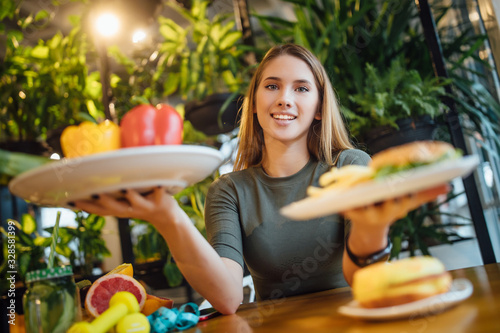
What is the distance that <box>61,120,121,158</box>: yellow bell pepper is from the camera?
61cm

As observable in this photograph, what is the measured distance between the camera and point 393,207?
478 millimetres

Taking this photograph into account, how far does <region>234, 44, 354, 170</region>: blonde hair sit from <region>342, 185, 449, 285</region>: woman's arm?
25.4 inches

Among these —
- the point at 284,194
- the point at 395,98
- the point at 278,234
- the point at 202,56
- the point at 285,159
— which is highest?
Result: the point at 202,56

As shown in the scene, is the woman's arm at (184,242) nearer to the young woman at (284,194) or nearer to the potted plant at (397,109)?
the young woman at (284,194)

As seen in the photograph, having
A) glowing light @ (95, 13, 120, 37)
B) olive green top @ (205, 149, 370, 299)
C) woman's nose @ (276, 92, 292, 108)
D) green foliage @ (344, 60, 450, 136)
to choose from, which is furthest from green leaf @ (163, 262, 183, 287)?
woman's nose @ (276, 92, 292, 108)

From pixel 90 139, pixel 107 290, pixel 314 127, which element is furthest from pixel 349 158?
pixel 90 139

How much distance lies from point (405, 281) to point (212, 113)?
188 cm

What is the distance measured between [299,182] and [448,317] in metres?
0.75

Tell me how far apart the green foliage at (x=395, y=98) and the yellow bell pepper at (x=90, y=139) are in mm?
1256

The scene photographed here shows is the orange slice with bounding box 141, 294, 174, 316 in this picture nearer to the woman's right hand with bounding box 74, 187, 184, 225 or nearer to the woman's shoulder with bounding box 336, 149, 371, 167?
the woman's right hand with bounding box 74, 187, 184, 225

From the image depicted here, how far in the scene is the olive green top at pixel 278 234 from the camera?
1.24m

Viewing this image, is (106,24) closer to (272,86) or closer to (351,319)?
(272,86)

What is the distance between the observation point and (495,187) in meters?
2.44

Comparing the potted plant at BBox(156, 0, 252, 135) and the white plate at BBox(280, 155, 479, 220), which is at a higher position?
the potted plant at BBox(156, 0, 252, 135)
